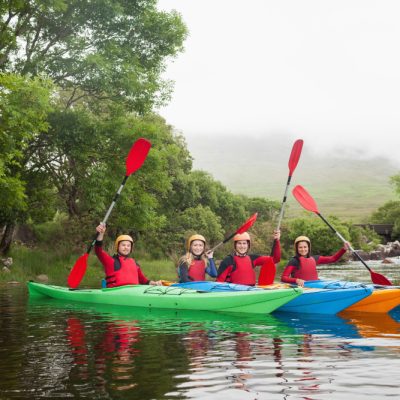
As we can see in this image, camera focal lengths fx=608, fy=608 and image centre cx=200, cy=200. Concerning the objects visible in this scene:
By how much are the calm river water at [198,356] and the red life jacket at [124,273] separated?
164cm

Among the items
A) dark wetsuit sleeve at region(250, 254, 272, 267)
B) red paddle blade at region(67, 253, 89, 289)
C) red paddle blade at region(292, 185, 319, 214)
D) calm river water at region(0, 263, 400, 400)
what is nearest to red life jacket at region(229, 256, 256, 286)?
dark wetsuit sleeve at region(250, 254, 272, 267)

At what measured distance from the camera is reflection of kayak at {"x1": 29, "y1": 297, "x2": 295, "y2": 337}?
8773mm

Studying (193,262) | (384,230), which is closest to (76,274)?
(193,262)

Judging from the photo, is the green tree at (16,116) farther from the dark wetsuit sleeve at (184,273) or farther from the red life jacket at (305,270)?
the red life jacket at (305,270)

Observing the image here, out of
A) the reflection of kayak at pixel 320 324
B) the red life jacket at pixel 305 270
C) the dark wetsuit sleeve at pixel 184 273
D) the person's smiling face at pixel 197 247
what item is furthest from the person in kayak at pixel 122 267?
the reflection of kayak at pixel 320 324

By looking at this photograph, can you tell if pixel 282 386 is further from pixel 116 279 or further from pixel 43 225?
pixel 43 225

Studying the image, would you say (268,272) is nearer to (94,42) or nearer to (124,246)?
(124,246)

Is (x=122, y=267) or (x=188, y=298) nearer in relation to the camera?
(x=188, y=298)

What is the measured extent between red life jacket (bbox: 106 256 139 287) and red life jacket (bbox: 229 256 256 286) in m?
1.99

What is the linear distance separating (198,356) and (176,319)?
344 centimetres

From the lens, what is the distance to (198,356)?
655 centimetres

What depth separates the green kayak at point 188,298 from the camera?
10.1 m

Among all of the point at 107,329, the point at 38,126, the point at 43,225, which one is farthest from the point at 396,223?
the point at 107,329

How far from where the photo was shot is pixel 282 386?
16.7 feet
